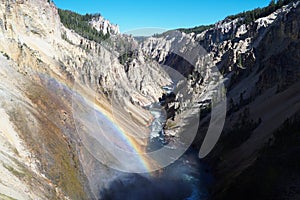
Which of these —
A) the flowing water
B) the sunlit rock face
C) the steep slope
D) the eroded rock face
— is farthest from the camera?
the steep slope

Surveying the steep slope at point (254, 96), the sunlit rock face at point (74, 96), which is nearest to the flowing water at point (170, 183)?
the sunlit rock face at point (74, 96)

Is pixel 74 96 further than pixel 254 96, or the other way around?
pixel 254 96

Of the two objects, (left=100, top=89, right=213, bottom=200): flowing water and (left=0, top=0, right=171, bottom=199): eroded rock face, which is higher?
(left=0, top=0, right=171, bottom=199): eroded rock face

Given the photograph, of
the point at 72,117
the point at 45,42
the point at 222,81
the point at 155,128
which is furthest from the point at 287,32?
the point at 72,117

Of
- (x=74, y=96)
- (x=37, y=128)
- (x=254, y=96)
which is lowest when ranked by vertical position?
(x=254, y=96)

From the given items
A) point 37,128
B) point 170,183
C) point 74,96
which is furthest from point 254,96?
point 37,128

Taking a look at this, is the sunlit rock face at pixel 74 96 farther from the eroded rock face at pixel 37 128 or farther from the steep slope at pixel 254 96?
the steep slope at pixel 254 96

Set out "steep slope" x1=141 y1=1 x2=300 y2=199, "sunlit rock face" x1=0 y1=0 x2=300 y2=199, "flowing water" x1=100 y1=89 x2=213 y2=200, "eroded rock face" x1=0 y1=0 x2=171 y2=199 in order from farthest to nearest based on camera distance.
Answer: "steep slope" x1=141 y1=1 x2=300 y2=199 < "flowing water" x1=100 y1=89 x2=213 y2=200 < "sunlit rock face" x1=0 y1=0 x2=300 y2=199 < "eroded rock face" x1=0 y1=0 x2=171 y2=199

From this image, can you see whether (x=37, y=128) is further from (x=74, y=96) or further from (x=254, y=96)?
(x=254, y=96)

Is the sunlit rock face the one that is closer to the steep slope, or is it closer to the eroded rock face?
the eroded rock face

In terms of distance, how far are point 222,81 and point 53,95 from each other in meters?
65.8

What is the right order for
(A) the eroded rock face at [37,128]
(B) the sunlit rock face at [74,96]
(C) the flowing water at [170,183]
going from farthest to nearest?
(C) the flowing water at [170,183], (B) the sunlit rock face at [74,96], (A) the eroded rock face at [37,128]

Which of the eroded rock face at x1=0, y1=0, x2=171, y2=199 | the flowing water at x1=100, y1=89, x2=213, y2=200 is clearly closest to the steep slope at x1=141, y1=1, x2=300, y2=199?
the flowing water at x1=100, y1=89, x2=213, y2=200

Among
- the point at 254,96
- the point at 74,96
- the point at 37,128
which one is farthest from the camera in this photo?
the point at 254,96
